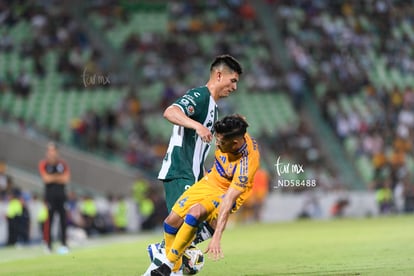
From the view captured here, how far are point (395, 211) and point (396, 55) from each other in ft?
23.7

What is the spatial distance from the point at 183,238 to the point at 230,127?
4.02 feet

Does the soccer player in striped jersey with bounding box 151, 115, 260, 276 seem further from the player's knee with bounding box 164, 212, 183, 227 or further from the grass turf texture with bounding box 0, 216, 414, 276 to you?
the grass turf texture with bounding box 0, 216, 414, 276

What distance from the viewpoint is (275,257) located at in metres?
14.7

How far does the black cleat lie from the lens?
33.0 feet

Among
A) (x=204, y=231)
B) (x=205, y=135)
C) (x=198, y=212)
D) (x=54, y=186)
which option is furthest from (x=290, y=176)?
(x=205, y=135)

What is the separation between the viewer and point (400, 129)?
3528 centimetres

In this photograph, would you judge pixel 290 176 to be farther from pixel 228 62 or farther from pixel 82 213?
pixel 228 62

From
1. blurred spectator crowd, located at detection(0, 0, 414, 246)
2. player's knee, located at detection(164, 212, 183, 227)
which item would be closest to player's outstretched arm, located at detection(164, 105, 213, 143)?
player's knee, located at detection(164, 212, 183, 227)

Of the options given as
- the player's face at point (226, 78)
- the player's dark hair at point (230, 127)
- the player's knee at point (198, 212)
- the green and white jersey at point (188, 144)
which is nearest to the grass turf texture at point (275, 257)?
the green and white jersey at point (188, 144)

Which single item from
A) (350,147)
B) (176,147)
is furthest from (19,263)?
(350,147)

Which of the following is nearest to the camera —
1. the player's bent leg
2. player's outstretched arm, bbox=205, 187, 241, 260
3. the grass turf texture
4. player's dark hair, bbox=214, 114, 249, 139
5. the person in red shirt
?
player's outstretched arm, bbox=205, 187, 241, 260

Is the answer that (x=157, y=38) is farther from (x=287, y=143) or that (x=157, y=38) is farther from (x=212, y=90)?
(x=212, y=90)

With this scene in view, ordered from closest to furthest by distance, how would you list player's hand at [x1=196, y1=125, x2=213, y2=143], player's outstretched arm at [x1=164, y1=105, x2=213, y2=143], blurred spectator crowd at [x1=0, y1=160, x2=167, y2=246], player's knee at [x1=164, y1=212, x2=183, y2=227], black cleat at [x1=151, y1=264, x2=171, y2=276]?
player's hand at [x1=196, y1=125, x2=213, y2=143] < player's outstretched arm at [x1=164, y1=105, x2=213, y2=143] < black cleat at [x1=151, y1=264, x2=171, y2=276] < player's knee at [x1=164, y1=212, x2=183, y2=227] < blurred spectator crowd at [x1=0, y1=160, x2=167, y2=246]

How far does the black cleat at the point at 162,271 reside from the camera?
10.0m
